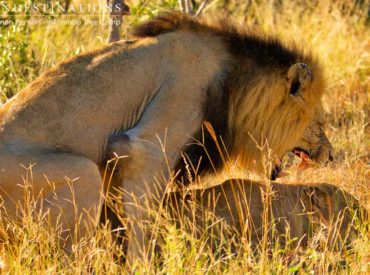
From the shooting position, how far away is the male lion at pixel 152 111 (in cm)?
588

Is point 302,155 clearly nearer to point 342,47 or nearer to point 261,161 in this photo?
point 261,161

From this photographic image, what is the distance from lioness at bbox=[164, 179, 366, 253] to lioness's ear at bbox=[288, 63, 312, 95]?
0.73 metres

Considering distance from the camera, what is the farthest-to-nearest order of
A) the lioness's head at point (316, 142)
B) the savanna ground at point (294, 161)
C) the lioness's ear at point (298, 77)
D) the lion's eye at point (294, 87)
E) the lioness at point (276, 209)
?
the lioness's head at point (316, 142) → the lion's eye at point (294, 87) → the lioness's ear at point (298, 77) → the lioness at point (276, 209) → the savanna ground at point (294, 161)

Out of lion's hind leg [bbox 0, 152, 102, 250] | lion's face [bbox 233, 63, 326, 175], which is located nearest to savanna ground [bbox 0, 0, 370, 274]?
lion's hind leg [bbox 0, 152, 102, 250]

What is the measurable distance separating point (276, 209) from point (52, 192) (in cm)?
161

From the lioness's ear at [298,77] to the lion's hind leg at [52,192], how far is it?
174cm

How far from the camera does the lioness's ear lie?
6.66m

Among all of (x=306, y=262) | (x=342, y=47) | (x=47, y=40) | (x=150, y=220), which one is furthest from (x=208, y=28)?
(x=342, y=47)

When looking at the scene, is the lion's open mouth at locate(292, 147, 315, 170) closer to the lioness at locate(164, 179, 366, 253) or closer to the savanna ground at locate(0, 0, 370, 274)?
the savanna ground at locate(0, 0, 370, 274)

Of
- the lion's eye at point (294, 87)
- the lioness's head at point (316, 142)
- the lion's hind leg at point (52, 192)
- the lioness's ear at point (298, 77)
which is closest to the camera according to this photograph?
the lion's hind leg at point (52, 192)

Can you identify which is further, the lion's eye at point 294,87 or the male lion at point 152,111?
the lion's eye at point 294,87

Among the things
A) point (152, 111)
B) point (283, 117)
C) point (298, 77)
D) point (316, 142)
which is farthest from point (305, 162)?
point (152, 111)

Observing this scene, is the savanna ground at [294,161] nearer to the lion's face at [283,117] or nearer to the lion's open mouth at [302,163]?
the lion's open mouth at [302,163]

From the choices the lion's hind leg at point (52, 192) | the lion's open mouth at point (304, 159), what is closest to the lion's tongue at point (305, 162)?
the lion's open mouth at point (304, 159)
